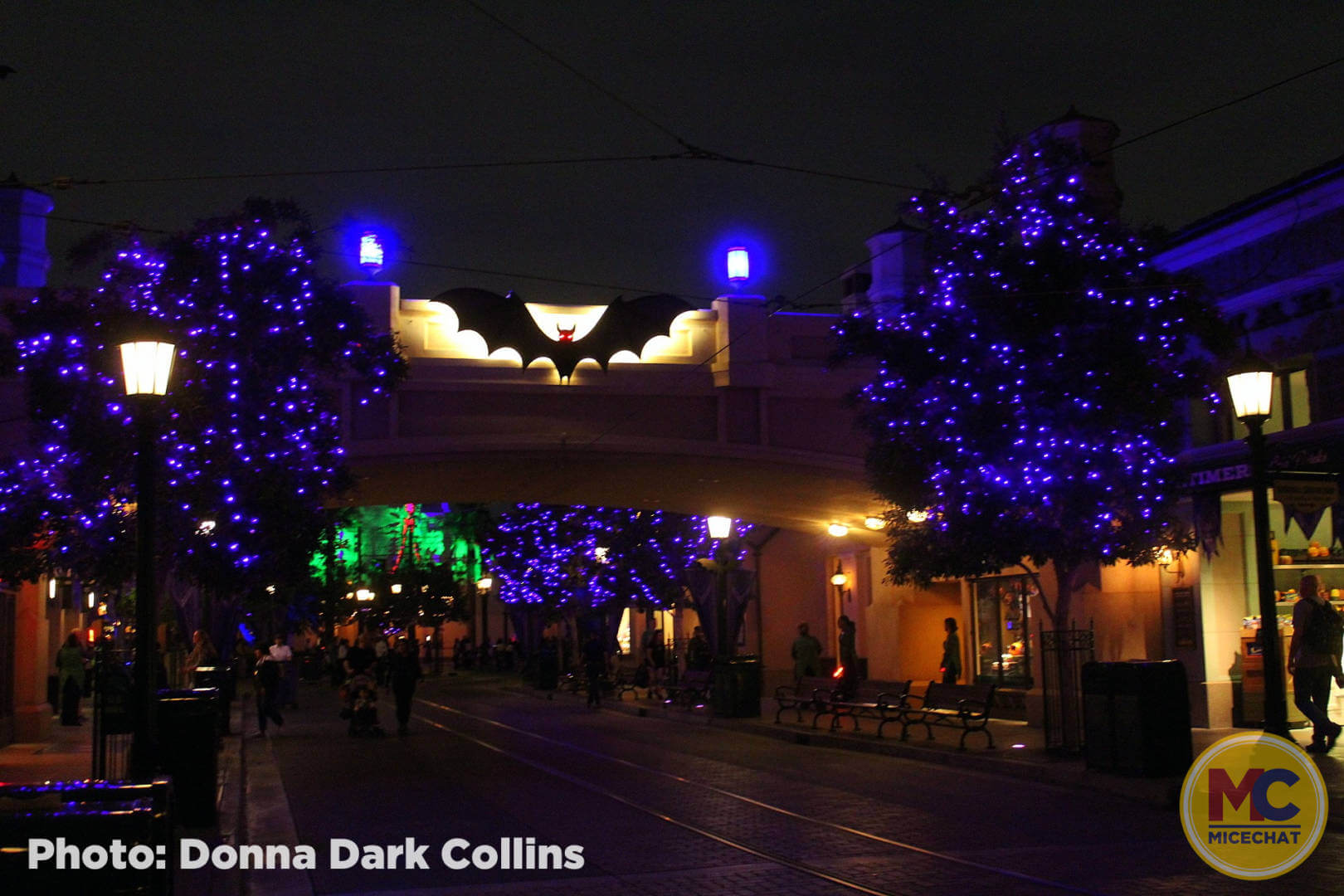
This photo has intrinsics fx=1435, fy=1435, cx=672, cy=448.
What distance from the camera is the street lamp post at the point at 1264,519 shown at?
1387 centimetres

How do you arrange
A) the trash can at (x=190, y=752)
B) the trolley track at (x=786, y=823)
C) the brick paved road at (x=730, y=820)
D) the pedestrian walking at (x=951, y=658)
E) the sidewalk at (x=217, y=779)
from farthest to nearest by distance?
the pedestrian walking at (x=951, y=658) → the trash can at (x=190, y=752) → the sidewalk at (x=217, y=779) → the brick paved road at (x=730, y=820) → the trolley track at (x=786, y=823)

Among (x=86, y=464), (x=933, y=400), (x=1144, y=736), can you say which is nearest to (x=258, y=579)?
(x=86, y=464)

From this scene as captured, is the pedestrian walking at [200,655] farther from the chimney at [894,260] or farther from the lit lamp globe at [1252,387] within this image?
the lit lamp globe at [1252,387]

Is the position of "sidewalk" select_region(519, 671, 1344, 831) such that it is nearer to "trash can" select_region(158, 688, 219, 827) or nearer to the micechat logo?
the micechat logo

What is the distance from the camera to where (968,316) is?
1767cm

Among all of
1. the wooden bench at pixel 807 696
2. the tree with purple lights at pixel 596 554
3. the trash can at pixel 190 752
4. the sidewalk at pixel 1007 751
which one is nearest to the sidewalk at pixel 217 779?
the trash can at pixel 190 752

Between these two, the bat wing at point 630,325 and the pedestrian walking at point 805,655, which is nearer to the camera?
the bat wing at point 630,325

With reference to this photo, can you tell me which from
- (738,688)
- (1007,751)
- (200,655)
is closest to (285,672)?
(200,655)

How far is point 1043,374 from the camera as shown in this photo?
1730cm

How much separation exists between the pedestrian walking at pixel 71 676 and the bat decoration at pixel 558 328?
31.6 feet

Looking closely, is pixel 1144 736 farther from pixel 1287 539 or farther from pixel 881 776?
pixel 1287 539

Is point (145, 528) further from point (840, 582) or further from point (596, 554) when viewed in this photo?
point (596, 554)

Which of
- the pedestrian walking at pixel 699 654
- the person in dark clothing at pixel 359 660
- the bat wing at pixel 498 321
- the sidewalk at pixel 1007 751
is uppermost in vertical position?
the bat wing at pixel 498 321

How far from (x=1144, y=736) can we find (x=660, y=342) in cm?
1261
